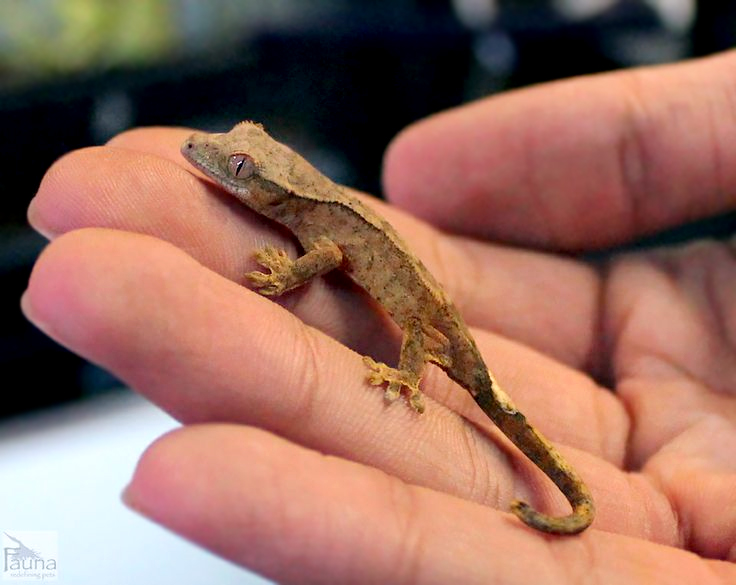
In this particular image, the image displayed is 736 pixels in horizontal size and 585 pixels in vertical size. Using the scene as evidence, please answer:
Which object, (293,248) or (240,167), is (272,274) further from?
(240,167)

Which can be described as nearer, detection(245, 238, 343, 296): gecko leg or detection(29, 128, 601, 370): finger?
detection(29, 128, 601, 370): finger

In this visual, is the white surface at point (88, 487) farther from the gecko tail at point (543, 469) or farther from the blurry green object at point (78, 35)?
the blurry green object at point (78, 35)

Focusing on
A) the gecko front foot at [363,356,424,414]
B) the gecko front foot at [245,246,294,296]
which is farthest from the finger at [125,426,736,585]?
the gecko front foot at [245,246,294,296]

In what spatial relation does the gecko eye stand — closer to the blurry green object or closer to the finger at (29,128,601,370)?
the finger at (29,128,601,370)

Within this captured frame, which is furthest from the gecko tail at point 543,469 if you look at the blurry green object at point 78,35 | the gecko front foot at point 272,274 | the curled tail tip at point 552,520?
the blurry green object at point 78,35

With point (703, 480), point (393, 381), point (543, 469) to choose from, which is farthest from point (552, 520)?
point (703, 480)

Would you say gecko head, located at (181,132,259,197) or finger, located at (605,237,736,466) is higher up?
gecko head, located at (181,132,259,197)
